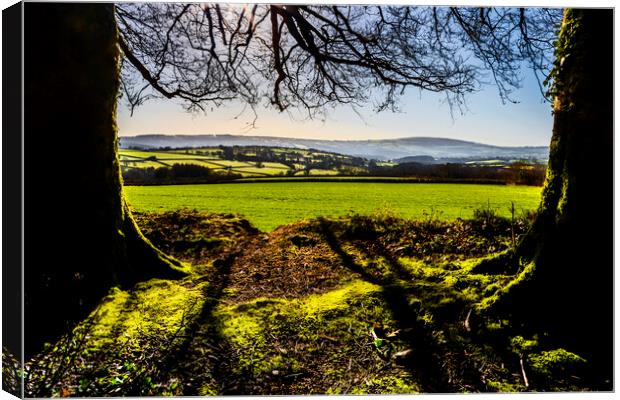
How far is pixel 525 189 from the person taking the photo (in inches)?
308

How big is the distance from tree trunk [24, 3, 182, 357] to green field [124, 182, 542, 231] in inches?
109

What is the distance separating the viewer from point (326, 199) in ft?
43.3

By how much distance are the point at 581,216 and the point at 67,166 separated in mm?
4981

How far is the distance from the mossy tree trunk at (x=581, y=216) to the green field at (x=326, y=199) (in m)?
2.36

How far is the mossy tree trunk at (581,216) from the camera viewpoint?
4188mm

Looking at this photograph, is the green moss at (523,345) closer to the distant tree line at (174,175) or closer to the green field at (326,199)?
the green field at (326,199)

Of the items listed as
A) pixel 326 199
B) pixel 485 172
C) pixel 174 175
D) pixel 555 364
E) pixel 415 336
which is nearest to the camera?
pixel 555 364

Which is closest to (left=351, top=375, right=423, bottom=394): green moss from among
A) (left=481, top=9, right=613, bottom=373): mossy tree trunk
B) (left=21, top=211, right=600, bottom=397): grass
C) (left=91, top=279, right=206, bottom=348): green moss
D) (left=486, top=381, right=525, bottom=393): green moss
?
(left=21, top=211, right=600, bottom=397): grass

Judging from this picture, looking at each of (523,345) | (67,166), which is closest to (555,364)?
(523,345)

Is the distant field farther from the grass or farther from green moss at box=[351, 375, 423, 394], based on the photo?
green moss at box=[351, 375, 423, 394]

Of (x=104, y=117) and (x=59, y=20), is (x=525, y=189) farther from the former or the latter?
(x=59, y=20)

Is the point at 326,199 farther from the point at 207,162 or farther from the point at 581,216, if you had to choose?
the point at 581,216

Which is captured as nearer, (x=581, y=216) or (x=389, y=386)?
(x=389, y=386)

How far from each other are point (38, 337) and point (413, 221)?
590cm
